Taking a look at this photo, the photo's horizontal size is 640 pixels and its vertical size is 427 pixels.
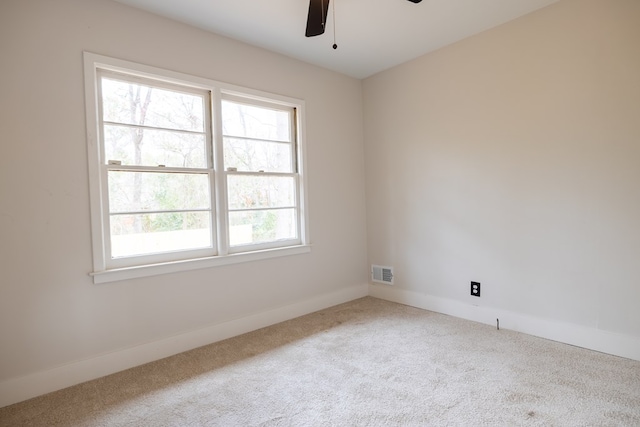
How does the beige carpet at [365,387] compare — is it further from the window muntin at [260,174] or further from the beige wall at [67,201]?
the window muntin at [260,174]

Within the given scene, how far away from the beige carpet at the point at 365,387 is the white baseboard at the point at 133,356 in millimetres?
65

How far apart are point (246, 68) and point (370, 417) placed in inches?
114

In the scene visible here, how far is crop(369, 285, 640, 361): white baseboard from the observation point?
7.63ft

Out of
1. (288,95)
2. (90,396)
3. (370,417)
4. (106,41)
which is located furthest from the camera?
(288,95)

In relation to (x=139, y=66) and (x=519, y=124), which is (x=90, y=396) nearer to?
(x=139, y=66)

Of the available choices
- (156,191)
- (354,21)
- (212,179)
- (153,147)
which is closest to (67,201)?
(156,191)

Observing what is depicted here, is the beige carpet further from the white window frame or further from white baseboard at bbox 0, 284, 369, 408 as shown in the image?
the white window frame

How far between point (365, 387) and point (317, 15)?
237 cm

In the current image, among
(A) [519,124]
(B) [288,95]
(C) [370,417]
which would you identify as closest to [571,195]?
(A) [519,124]

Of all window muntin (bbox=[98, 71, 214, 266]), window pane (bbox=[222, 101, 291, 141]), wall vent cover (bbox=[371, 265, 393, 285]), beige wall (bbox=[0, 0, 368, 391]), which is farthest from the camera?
wall vent cover (bbox=[371, 265, 393, 285])

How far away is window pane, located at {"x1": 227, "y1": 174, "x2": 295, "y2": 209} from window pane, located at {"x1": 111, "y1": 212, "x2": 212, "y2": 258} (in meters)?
0.33

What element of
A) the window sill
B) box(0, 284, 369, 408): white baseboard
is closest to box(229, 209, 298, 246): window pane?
the window sill

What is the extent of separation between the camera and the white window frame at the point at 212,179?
7.44 ft

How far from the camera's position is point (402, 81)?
11.7ft
